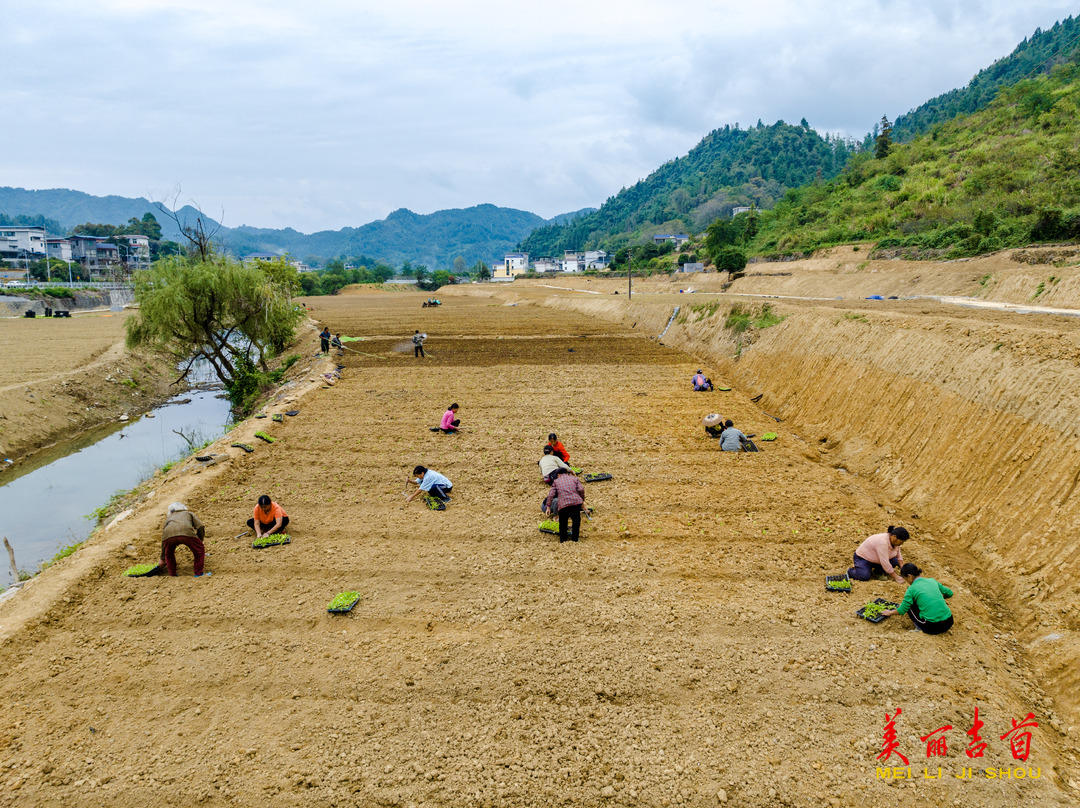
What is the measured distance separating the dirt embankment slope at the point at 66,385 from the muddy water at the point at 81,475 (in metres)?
0.87

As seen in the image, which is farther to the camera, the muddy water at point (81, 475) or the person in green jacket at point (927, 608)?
the muddy water at point (81, 475)

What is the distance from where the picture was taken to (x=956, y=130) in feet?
222

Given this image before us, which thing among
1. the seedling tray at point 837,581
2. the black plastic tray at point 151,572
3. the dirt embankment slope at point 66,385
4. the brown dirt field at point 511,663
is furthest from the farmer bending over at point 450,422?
the dirt embankment slope at point 66,385

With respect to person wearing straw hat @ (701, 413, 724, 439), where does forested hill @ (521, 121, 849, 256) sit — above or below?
above

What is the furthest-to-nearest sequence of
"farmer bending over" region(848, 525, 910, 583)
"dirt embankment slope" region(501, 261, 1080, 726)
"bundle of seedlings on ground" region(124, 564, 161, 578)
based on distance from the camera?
"bundle of seedlings on ground" region(124, 564, 161, 578) < "farmer bending over" region(848, 525, 910, 583) < "dirt embankment slope" region(501, 261, 1080, 726)

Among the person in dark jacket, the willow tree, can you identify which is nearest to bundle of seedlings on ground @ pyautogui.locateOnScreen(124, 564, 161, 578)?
the person in dark jacket

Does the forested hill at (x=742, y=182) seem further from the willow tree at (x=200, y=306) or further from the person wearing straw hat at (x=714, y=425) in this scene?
the person wearing straw hat at (x=714, y=425)

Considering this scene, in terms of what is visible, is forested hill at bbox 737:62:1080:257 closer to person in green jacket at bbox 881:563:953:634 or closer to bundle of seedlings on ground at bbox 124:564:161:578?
person in green jacket at bbox 881:563:953:634

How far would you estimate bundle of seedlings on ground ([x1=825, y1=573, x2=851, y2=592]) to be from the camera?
7.91 meters

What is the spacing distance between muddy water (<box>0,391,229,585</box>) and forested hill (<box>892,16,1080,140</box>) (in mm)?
127338

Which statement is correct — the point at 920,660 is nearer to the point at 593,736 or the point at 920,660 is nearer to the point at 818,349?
the point at 593,736

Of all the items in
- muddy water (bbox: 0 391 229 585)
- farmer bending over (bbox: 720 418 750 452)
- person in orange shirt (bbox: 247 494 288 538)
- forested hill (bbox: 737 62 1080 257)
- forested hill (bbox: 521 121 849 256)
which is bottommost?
muddy water (bbox: 0 391 229 585)

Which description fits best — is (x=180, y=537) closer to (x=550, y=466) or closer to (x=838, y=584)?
(x=550, y=466)

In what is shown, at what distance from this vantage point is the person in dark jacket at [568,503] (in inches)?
362
